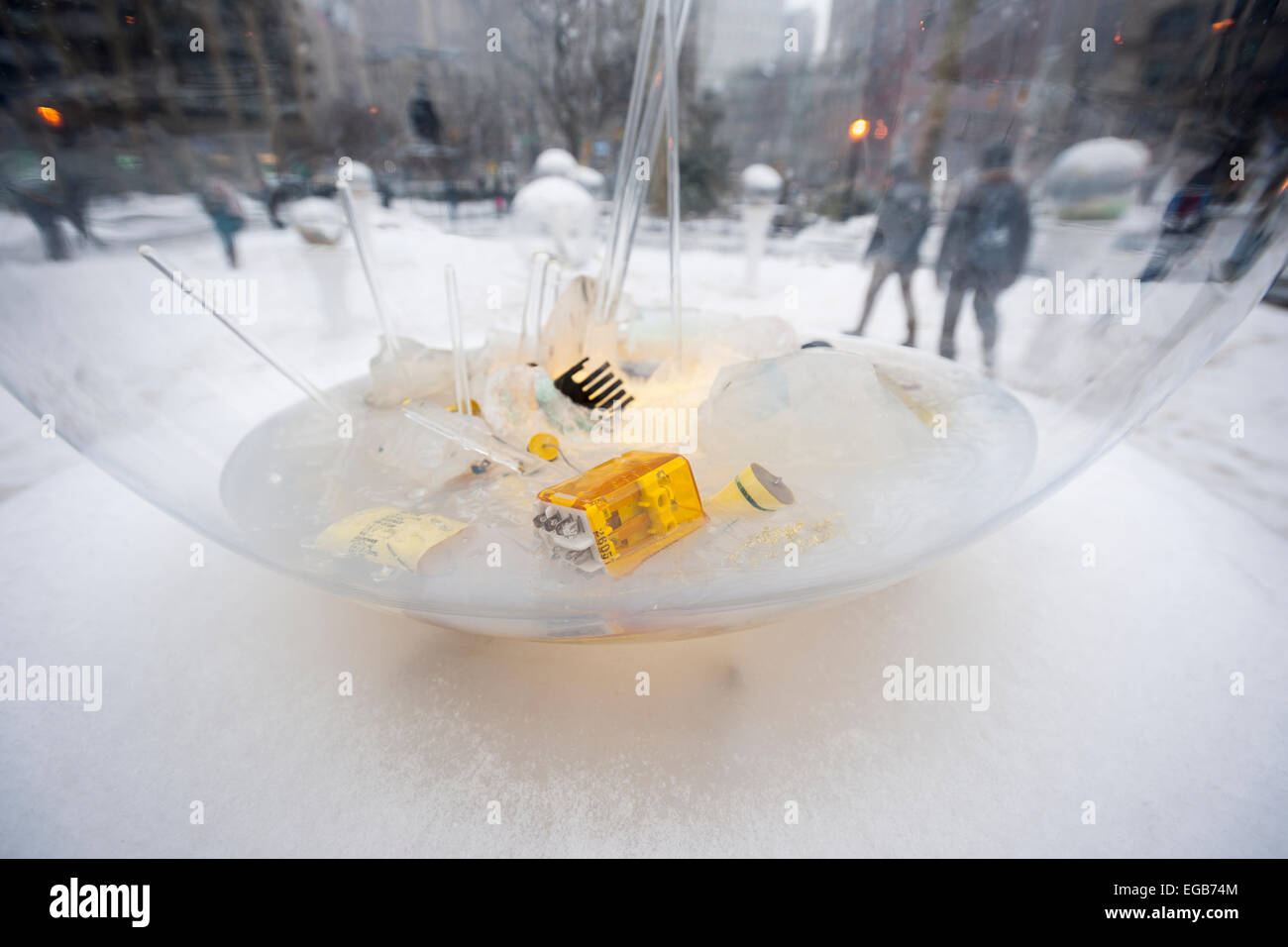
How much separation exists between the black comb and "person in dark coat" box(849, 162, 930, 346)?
48cm

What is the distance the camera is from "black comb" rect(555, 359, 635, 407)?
73cm

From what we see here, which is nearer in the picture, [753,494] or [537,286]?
[753,494]

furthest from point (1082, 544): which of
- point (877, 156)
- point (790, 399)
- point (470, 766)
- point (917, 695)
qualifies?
point (470, 766)

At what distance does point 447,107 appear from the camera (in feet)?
3.46

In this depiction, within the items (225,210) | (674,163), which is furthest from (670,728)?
(225,210)

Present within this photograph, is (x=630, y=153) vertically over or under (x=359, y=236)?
over

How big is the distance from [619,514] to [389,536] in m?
0.19

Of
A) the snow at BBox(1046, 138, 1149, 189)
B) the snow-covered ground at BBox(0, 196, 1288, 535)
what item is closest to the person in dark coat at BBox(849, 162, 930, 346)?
the snow-covered ground at BBox(0, 196, 1288, 535)

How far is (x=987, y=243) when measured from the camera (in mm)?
786

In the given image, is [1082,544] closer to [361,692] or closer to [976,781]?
[976,781]

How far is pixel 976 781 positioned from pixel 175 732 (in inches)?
27.8

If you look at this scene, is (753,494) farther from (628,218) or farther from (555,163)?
(555,163)

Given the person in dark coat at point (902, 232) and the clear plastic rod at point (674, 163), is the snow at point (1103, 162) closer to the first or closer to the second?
the person in dark coat at point (902, 232)

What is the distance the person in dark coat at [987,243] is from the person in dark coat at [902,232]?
2.5 inches
